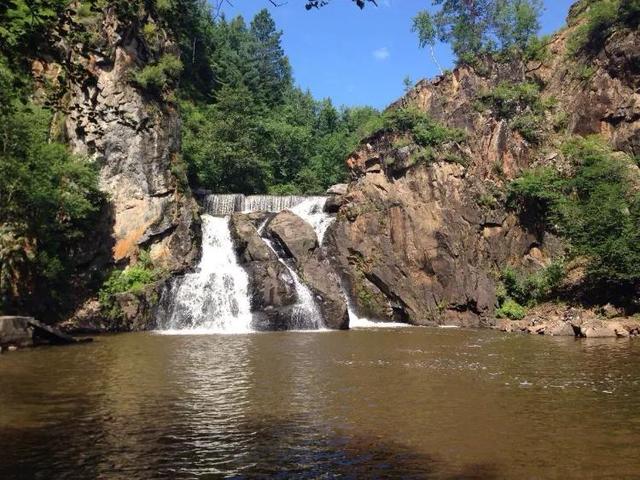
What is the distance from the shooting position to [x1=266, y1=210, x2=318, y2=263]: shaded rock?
111 ft

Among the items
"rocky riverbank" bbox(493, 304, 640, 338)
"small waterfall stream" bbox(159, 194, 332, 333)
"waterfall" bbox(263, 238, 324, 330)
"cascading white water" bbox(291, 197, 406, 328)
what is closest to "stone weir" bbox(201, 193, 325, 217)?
"cascading white water" bbox(291, 197, 406, 328)

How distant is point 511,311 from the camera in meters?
31.5

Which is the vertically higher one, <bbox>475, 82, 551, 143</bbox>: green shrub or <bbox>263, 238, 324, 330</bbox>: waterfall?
<bbox>475, 82, 551, 143</bbox>: green shrub

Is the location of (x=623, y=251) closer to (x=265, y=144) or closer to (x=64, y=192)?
(x=64, y=192)

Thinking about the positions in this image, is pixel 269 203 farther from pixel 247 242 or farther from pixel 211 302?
pixel 211 302

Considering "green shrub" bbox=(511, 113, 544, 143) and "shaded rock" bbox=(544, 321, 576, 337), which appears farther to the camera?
"green shrub" bbox=(511, 113, 544, 143)

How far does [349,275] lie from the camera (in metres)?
34.6

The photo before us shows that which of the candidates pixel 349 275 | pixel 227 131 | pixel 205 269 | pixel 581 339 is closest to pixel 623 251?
pixel 581 339

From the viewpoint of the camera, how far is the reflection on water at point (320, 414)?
8.39 metres

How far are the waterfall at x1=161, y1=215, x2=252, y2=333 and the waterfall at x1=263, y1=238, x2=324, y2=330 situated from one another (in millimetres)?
2450

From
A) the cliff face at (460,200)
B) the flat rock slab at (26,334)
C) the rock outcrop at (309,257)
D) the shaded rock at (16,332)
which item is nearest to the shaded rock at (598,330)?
the cliff face at (460,200)

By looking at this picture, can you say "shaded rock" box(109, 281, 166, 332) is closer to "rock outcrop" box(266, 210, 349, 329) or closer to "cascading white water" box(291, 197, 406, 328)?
"rock outcrop" box(266, 210, 349, 329)

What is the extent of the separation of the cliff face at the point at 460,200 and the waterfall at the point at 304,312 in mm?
3760

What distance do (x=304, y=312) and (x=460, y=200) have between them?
41.7ft
